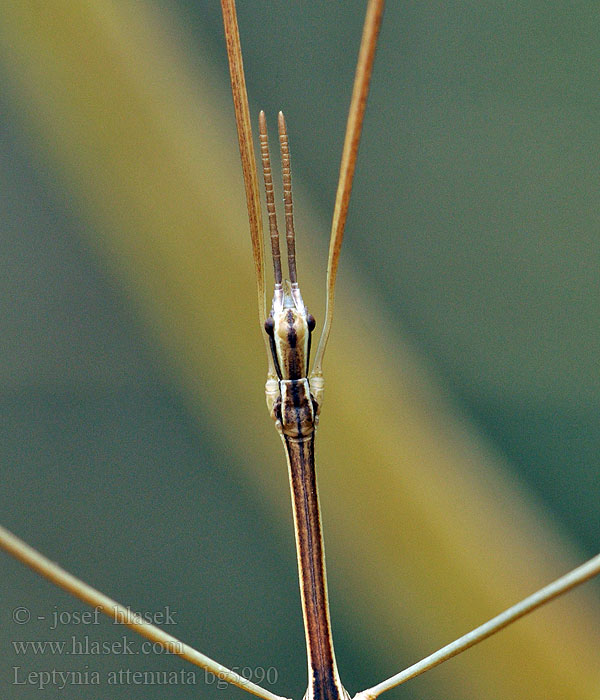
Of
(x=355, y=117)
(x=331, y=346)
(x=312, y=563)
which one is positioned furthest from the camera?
(x=331, y=346)

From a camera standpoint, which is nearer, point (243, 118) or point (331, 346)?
point (243, 118)

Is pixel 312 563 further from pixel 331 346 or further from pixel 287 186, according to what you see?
pixel 331 346

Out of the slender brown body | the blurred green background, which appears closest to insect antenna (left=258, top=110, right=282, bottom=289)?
the slender brown body

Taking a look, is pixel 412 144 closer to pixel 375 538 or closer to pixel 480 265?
pixel 480 265

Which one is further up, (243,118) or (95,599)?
(243,118)

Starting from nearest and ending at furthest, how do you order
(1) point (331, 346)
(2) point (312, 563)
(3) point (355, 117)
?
(3) point (355, 117) → (2) point (312, 563) → (1) point (331, 346)

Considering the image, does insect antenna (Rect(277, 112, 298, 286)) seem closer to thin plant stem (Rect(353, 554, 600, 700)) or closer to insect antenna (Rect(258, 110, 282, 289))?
insect antenna (Rect(258, 110, 282, 289))

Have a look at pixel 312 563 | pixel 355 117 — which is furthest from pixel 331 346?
pixel 355 117
